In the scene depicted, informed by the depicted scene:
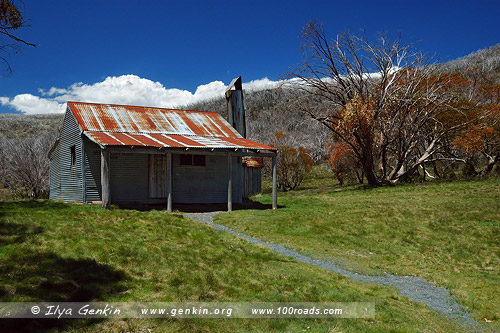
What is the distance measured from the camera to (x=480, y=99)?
33.3 m

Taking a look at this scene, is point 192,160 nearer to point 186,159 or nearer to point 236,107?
point 186,159

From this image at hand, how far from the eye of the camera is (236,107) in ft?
84.7

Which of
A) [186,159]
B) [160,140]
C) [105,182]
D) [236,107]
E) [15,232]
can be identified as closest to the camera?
[15,232]

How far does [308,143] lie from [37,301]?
164 ft

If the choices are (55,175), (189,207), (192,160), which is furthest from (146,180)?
(55,175)

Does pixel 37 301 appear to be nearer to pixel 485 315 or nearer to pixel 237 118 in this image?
pixel 485 315

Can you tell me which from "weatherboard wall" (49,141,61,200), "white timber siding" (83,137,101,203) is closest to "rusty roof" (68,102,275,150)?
"white timber siding" (83,137,101,203)

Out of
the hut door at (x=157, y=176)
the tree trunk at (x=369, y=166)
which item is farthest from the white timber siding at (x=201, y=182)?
the tree trunk at (x=369, y=166)

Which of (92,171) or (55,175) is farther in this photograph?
(55,175)

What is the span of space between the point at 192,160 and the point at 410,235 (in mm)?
10528

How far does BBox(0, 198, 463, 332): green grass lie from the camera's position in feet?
17.2

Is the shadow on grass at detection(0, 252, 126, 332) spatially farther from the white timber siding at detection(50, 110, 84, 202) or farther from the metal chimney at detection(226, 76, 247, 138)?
the metal chimney at detection(226, 76, 247, 138)

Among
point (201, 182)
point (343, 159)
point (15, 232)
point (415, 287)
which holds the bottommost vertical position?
point (415, 287)

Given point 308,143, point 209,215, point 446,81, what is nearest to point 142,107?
point 209,215
